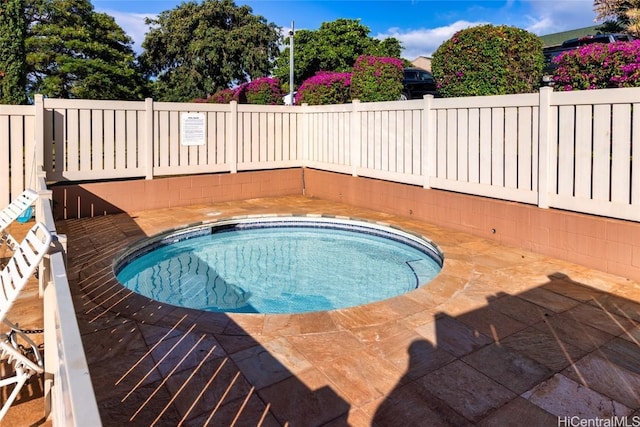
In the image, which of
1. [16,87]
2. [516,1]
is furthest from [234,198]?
[516,1]

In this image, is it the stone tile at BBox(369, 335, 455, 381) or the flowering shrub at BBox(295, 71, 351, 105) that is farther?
the flowering shrub at BBox(295, 71, 351, 105)

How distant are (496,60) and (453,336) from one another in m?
5.45

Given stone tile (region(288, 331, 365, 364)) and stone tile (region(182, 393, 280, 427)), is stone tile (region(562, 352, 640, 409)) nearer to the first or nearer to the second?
stone tile (region(288, 331, 365, 364))

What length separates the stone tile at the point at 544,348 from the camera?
263 cm

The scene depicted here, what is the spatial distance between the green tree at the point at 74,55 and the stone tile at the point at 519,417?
22931 millimetres

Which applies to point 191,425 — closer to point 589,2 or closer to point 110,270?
point 110,270

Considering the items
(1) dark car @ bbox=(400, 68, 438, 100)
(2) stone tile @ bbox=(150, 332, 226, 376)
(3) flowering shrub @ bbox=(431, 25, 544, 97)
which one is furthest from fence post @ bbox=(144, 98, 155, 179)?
(1) dark car @ bbox=(400, 68, 438, 100)

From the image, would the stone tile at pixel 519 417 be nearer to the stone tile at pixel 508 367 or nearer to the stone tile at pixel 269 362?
the stone tile at pixel 508 367

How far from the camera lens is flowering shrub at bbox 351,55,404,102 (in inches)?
353

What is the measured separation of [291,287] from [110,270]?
187 cm

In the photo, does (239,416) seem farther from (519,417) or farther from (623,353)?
(623,353)

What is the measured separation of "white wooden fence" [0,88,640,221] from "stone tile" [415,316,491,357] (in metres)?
2.43

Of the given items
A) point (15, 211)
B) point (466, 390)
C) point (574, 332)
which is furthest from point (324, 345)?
point (15, 211)

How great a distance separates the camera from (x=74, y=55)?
21.6m
